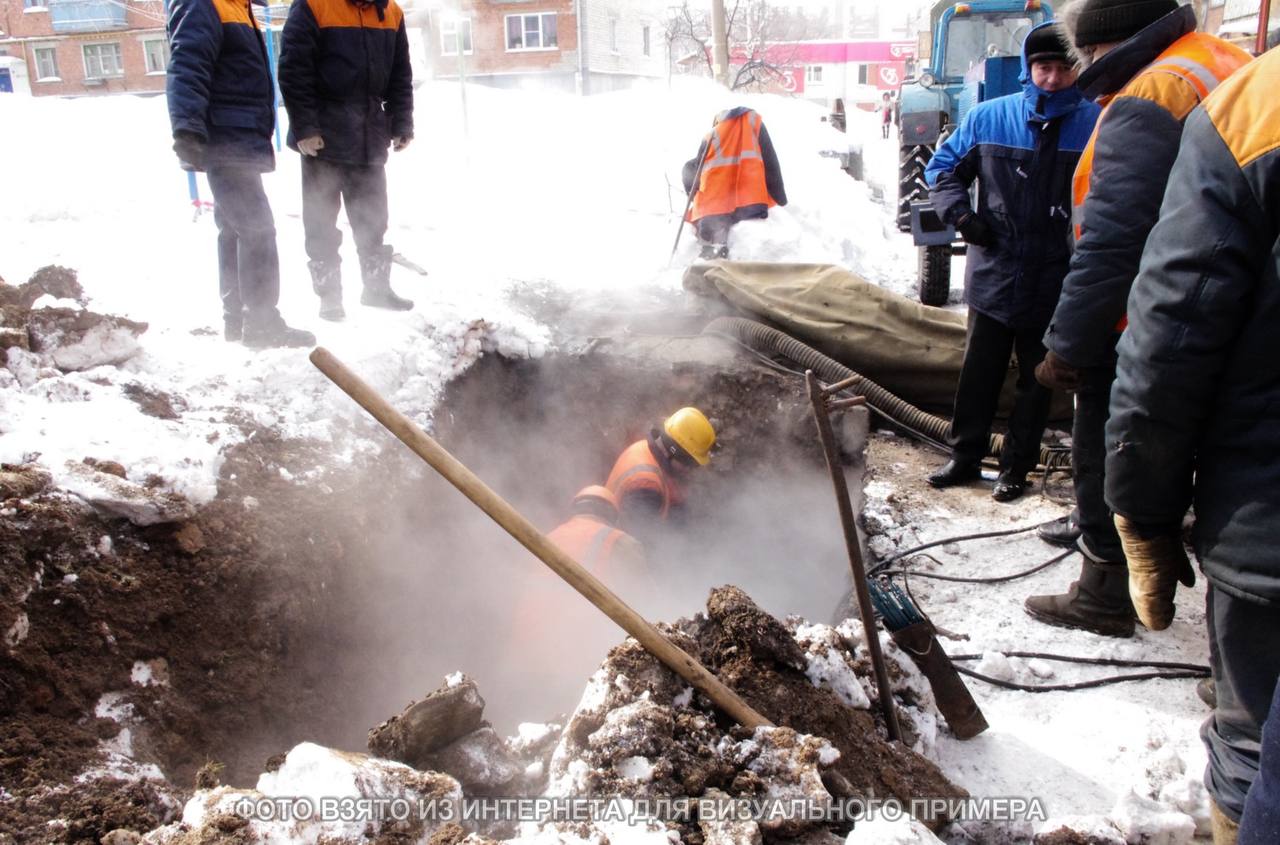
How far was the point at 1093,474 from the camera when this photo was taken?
296cm

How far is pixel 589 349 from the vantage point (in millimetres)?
5211

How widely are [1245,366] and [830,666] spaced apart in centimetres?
128

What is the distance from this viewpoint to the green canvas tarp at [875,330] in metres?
5.14

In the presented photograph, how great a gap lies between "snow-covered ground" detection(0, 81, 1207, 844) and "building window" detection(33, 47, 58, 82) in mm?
24852

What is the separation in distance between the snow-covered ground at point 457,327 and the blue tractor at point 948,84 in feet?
3.34

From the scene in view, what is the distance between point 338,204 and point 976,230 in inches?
137

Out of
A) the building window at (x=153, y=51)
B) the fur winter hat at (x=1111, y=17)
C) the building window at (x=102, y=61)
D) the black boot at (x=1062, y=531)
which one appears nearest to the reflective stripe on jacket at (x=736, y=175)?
the black boot at (x=1062, y=531)

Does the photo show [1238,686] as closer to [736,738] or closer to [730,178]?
[736,738]

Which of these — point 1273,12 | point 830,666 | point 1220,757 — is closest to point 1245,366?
point 1220,757

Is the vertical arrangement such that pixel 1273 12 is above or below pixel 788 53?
below

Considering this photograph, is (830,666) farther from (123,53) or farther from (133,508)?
(123,53)

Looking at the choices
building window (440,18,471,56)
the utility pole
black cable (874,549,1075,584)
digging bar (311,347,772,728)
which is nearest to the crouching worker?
digging bar (311,347,772,728)

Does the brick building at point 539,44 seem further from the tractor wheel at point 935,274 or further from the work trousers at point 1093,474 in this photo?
the work trousers at point 1093,474

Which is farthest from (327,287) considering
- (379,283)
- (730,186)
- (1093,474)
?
(730,186)
